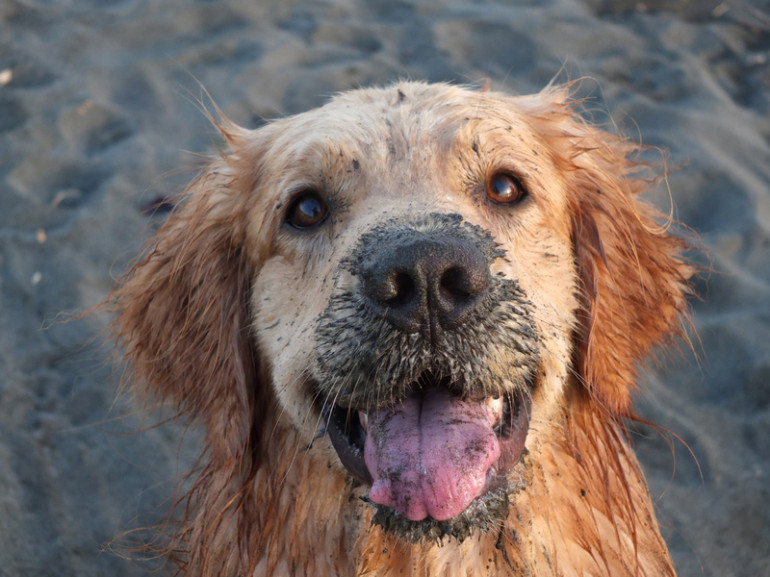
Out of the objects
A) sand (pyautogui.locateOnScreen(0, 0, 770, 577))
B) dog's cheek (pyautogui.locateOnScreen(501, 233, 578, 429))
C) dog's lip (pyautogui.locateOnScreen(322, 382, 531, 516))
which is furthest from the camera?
sand (pyautogui.locateOnScreen(0, 0, 770, 577))

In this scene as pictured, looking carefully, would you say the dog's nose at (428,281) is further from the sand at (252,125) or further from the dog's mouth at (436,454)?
the sand at (252,125)

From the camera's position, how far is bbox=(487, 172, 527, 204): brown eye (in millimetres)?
2938

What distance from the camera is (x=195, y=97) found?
19.1 ft

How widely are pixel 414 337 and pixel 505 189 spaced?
87 centimetres

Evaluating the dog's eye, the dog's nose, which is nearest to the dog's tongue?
the dog's nose

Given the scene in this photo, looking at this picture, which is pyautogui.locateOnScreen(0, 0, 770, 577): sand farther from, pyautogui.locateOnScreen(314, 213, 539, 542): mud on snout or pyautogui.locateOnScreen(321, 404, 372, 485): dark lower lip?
pyautogui.locateOnScreen(314, 213, 539, 542): mud on snout

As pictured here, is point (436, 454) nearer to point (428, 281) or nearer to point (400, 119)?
point (428, 281)

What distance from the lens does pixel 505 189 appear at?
9.67 feet

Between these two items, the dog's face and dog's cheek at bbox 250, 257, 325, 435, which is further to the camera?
dog's cheek at bbox 250, 257, 325, 435

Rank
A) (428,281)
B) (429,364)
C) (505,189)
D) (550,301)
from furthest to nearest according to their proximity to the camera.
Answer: (505,189), (550,301), (429,364), (428,281)

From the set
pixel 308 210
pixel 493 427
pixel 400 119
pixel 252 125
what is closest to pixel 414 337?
pixel 493 427

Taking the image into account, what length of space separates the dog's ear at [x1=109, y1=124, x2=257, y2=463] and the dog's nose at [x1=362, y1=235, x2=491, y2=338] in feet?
2.89

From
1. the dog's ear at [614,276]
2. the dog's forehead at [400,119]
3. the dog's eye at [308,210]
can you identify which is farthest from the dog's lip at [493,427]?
the dog's forehead at [400,119]

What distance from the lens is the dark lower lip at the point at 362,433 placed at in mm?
2600
